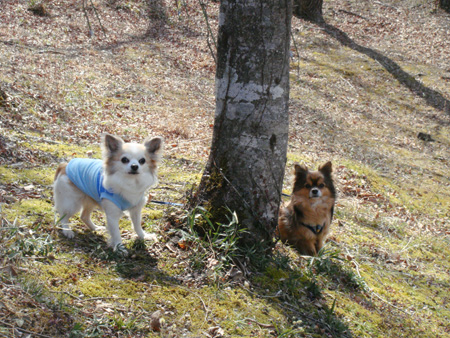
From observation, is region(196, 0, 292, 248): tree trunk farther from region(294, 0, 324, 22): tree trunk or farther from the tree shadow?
region(294, 0, 324, 22): tree trunk

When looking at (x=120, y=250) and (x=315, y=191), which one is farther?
(x=315, y=191)

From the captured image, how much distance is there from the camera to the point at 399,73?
51.7 ft

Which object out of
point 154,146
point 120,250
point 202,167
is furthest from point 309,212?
point 202,167

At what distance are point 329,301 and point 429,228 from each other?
4651mm

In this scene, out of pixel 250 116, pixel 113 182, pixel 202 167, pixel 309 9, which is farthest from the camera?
pixel 309 9

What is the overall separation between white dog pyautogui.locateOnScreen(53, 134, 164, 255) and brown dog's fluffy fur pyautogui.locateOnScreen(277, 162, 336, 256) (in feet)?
6.37

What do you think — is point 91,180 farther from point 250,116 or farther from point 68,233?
point 250,116

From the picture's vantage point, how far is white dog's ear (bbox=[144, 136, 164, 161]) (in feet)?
13.9

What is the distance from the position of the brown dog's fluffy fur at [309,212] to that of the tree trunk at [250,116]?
1.16 metres

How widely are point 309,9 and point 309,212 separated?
636 inches

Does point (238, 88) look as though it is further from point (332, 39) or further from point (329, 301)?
point (332, 39)

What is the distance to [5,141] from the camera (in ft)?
20.6

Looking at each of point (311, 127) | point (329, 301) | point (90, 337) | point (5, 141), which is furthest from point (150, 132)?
point (90, 337)

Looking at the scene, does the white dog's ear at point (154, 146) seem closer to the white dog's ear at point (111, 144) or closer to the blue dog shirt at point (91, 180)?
the white dog's ear at point (111, 144)
